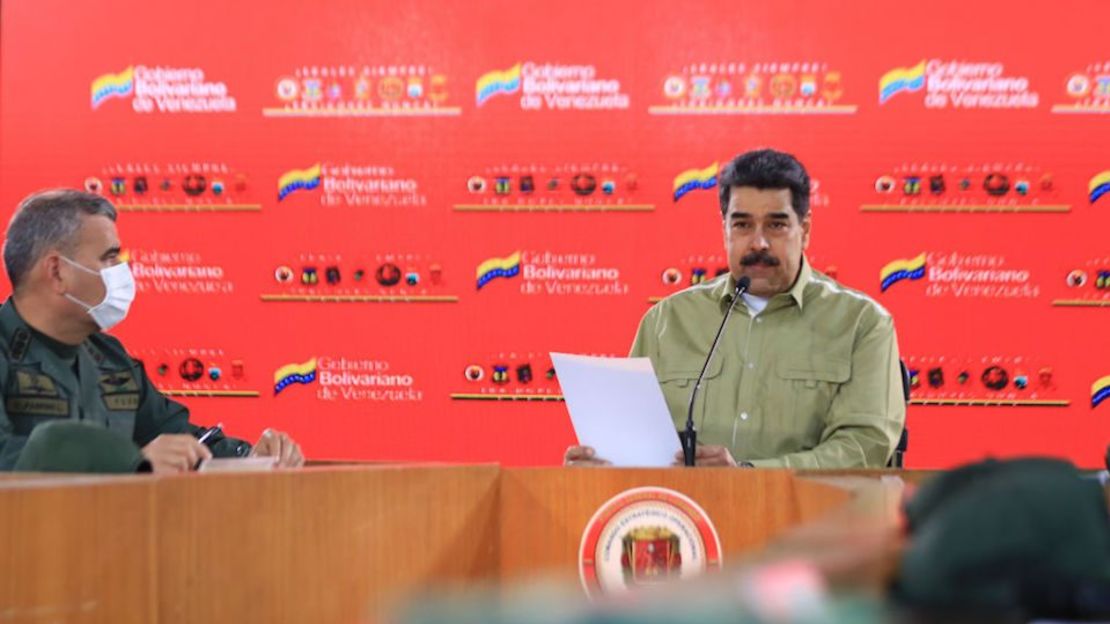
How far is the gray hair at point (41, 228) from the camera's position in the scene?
2.92 metres

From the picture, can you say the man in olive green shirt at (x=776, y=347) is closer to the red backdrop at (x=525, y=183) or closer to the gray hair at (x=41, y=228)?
the red backdrop at (x=525, y=183)

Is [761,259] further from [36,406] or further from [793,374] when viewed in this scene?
[36,406]

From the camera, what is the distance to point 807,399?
9.64 feet

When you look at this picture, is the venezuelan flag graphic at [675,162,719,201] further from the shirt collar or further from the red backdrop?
the shirt collar

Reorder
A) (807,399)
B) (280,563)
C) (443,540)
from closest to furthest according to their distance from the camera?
(280,563) → (443,540) → (807,399)

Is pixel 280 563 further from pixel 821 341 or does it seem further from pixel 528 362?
pixel 528 362

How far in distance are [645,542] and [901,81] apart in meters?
2.54

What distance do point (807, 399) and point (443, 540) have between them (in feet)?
3.94

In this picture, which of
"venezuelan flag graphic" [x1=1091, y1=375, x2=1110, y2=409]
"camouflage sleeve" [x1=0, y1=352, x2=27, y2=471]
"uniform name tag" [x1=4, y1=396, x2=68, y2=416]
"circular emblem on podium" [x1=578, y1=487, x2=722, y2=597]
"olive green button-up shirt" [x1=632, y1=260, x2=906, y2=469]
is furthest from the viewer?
"venezuelan flag graphic" [x1=1091, y1=375, x2=1110, y2=409]

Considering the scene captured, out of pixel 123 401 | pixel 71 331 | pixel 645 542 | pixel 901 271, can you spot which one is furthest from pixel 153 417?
pixel 901 271

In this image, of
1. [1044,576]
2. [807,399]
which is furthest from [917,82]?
[1044,576]

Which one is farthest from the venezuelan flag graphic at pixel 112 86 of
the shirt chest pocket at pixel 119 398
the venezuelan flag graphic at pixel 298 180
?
the shirt chest pocket at pixel 119 398

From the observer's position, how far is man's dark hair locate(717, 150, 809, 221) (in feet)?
10.0

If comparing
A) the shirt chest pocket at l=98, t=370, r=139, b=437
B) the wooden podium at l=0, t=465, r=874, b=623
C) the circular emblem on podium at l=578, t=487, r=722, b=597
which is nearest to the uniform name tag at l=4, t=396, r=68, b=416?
the shirt chest pocket at l=98, t=370, r=139, b=437
